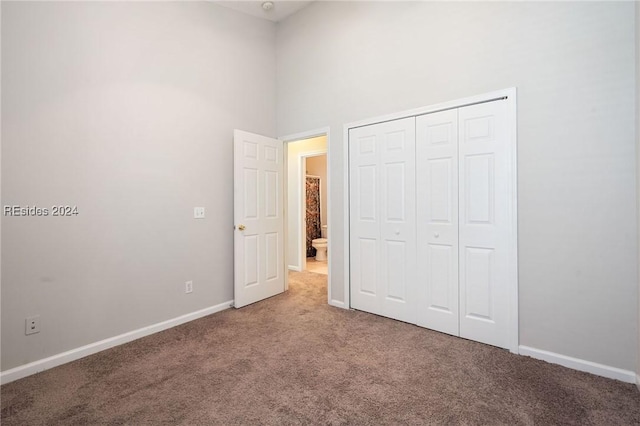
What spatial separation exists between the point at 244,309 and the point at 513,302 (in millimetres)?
2577

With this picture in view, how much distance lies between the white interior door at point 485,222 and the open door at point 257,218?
7.05 ft

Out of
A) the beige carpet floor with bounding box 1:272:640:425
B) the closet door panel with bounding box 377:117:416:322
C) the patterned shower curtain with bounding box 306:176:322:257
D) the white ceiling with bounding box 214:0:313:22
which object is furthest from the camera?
the patterned shower curtain with bounding box 306:176:322:257

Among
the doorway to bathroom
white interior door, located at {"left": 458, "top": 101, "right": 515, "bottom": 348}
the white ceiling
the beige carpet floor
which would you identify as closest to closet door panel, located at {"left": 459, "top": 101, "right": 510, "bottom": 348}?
white interior door, located at {"left": 458, "top": 101, "right": 515, "bottom": 348}

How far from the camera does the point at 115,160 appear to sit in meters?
2.58

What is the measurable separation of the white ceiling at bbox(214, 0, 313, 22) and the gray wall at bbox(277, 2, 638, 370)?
1.36 meters

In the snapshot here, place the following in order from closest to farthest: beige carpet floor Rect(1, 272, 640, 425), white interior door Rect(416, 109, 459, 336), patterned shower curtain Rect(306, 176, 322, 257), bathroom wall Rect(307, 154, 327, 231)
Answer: beige carpet floor Rect(1, 272, 640, 425) → white interior door Rect(416, 109, 459, 336) → patterned shower curtain Rect(306, 176, 322, 257) → bathroom wall Rect(307, 154, 327, 231)

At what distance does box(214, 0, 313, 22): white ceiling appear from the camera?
11.1 ft

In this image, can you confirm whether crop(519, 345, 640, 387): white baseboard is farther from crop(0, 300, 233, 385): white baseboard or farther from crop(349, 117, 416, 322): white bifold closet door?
crop(0, 300, 233, 385): white baseboard

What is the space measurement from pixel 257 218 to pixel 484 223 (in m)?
2.36

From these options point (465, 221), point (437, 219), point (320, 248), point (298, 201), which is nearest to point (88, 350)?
point (437, 219)

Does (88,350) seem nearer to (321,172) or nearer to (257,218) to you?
(257,218)

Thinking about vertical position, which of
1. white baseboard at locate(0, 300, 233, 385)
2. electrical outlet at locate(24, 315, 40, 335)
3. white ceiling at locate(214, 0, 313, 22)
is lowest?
white baseboard at locate(0, 300, 233, 385)

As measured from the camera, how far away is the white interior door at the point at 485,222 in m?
2.39

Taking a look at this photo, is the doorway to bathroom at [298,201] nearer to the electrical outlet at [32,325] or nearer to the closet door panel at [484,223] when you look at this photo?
the closet door panel at [484,223]
